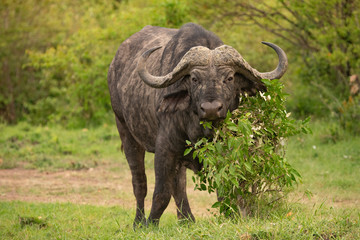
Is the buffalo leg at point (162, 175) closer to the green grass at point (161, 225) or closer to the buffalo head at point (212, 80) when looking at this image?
the green grass at point (161, 225)

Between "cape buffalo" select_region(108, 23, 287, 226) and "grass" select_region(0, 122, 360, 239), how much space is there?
1.53 ft

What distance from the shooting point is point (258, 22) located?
13117mm

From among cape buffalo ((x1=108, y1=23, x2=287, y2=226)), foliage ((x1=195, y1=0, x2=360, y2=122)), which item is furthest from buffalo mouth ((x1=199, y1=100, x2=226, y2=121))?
foliage ((x1=195, y1=0, x2=360, y2=122))

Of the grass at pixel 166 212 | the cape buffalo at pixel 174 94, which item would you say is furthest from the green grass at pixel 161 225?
the cape buffalo at pixel 174 94

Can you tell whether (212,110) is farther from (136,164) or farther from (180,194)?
(136,164)

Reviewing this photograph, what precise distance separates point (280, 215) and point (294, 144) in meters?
5.24

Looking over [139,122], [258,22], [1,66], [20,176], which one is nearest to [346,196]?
[139,122]

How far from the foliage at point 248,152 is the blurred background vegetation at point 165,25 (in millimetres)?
4719

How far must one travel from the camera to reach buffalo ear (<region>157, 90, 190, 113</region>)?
15.4 feet

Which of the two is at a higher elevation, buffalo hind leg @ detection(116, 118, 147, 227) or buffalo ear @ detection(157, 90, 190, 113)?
buffalo ear @ detection(157, 90, 190, 113)

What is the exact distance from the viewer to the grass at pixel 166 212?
4.02 m

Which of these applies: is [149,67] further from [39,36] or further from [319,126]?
[39,36]

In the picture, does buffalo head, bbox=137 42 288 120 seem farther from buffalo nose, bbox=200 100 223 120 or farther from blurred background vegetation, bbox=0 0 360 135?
blurred background vegetation, bbox=0 0 360 135

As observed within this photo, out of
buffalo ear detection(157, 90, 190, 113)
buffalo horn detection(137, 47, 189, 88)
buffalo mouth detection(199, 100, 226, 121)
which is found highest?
buffalo horn detection(137, 47, 189, 88)
